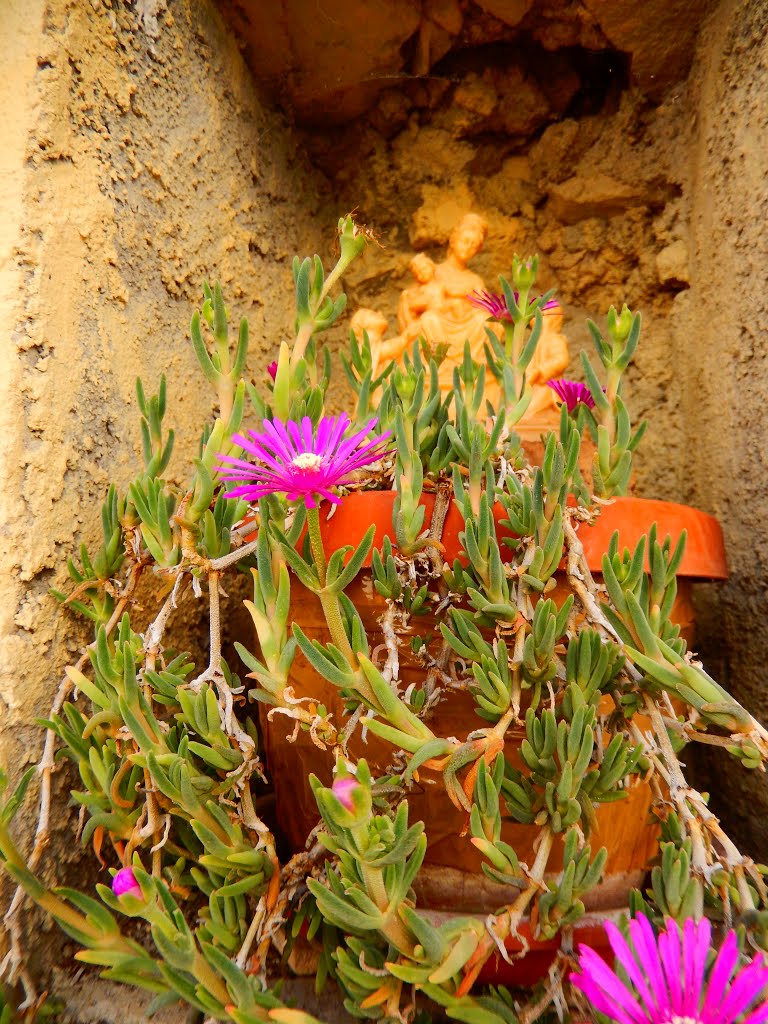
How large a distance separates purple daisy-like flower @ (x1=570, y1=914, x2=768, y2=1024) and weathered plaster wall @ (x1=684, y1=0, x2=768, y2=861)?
586mm

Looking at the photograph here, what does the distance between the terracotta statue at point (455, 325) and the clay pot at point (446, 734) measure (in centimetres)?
33

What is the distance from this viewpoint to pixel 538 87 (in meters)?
1.49

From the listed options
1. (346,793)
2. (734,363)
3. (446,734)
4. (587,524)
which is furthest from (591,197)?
(346,793)

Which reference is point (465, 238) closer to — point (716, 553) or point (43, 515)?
point (716, 553)

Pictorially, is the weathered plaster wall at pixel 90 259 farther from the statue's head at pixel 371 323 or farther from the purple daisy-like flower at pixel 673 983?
the purple daisy-like flower at pixel 673 983

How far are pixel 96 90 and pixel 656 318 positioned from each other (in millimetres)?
940

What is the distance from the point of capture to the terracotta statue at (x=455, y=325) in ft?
3.92

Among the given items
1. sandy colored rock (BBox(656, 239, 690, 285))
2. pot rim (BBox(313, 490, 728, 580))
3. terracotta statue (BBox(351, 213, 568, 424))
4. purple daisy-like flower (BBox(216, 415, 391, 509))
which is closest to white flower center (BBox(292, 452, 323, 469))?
purple daisy-like flower (BBox(216, 415, 391, 509))

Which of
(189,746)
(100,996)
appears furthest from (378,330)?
(100,996)

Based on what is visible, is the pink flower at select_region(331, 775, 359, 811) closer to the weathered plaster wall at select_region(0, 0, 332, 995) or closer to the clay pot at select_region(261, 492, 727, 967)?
the clay pot at select_region(261, 492, 727, 967)

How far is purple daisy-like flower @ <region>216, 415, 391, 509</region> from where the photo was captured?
0.61 meters

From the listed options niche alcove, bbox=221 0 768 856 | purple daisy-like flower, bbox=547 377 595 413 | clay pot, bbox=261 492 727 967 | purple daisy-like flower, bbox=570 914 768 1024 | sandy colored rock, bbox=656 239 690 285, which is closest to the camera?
purple daisy-like flower, bbox=570 914 768 1024

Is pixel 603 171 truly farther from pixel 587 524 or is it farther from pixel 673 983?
pixel 673 983

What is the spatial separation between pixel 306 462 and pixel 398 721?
0.21 meters
